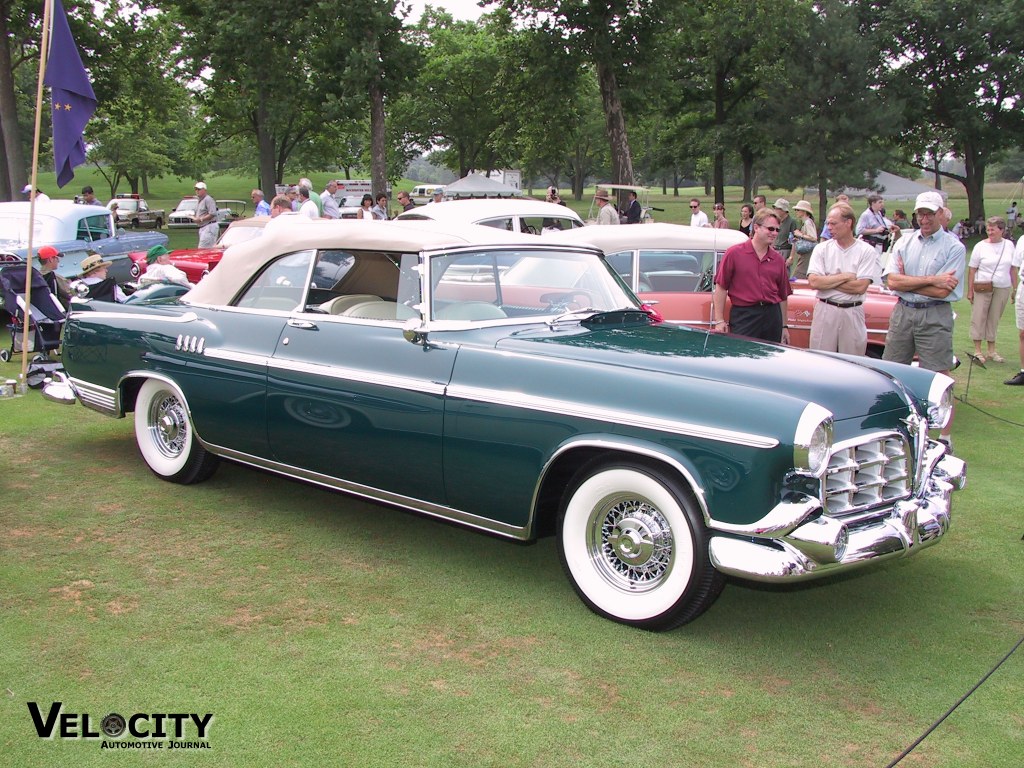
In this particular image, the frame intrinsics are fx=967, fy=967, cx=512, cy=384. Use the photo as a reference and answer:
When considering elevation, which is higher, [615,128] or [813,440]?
[615,128]

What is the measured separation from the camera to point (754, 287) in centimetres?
682

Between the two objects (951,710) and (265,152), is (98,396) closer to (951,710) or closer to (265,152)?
(951,710)

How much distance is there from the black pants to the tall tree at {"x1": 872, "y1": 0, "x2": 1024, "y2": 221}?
3434 centimetres

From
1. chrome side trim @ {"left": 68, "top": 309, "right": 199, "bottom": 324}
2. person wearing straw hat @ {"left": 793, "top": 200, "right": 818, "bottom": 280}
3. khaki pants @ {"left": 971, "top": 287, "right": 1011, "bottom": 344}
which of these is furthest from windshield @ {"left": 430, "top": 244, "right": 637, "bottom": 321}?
khaki pants @ {"left": 971, "top": 287, "right": 1011, "bottom": 344}

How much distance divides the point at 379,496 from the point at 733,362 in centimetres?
191

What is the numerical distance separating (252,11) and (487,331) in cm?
2833

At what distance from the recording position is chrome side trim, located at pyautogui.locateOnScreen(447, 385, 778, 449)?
12.4ft

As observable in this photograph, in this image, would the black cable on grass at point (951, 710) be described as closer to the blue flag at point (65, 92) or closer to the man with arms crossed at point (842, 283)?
the man with arms crossed at point (842, 283)

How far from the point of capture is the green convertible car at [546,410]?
12.6ft

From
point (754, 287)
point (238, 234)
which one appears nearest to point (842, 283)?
point (754, 287)

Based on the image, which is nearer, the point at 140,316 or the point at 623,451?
the point at 623,451

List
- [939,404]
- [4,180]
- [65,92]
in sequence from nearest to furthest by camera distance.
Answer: [939,404] < [65,92] < [4,180]

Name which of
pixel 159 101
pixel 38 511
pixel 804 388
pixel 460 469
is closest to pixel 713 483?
pixel 804 388

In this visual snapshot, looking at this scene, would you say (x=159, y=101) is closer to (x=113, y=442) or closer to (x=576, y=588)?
(x=113, y=442)
